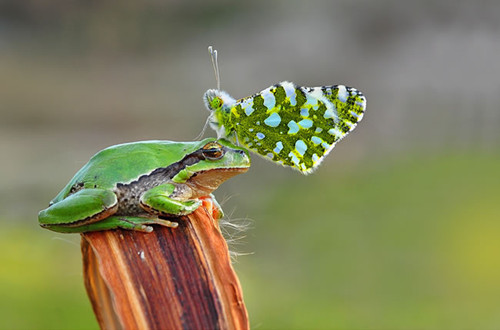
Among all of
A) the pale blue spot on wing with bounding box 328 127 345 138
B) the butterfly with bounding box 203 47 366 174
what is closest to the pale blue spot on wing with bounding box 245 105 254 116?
the butterfly with bounding box 203 47 366 174

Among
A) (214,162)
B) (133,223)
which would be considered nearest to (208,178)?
(214,162)

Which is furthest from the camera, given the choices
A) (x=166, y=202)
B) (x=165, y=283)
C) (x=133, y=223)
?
(x=166, y=202)

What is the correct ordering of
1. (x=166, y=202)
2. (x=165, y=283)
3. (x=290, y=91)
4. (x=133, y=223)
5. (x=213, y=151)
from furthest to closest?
(x=213, y=151)
(x=290, y=91)
(x=166, y=202)
(x=133, y=223)
(x=165, y=283)

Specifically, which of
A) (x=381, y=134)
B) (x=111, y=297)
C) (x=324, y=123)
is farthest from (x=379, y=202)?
(x=111, y=297)

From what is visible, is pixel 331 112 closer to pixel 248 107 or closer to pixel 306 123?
pixel 306 123

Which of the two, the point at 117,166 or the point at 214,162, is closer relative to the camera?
the point at 117,166

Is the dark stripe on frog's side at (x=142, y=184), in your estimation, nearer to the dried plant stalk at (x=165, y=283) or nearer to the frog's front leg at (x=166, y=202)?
the frog's front leg at (x=166, y=202)
